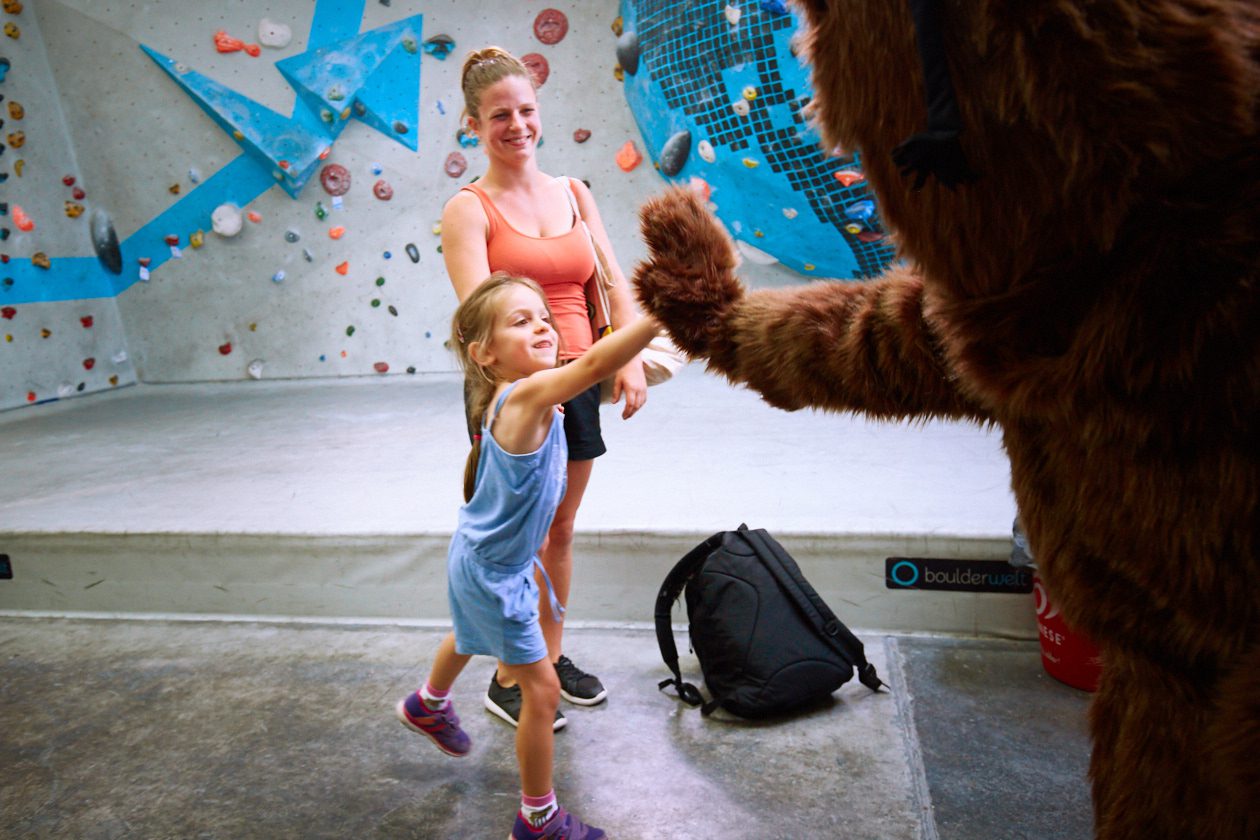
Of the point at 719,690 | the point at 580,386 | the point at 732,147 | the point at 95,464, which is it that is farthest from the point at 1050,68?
the point at 95,464

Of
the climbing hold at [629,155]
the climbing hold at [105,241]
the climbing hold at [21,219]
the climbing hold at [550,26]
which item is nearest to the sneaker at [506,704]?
the climbing hold at [629,155]

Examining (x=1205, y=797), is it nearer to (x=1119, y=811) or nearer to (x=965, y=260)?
(x=1119, y=811)

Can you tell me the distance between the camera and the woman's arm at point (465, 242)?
182 cm

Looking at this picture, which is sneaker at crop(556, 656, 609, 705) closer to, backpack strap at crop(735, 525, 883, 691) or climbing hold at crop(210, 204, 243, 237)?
backpack strap at crop(735, 525, 883, 691)

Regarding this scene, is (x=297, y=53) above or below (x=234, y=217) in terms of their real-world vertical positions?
above

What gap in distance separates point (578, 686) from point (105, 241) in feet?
16.1

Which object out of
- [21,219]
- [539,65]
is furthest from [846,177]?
[21,219]

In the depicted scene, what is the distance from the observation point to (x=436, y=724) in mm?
1766

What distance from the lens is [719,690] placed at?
1.94m

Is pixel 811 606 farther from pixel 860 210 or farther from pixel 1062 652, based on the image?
pixel 860 210

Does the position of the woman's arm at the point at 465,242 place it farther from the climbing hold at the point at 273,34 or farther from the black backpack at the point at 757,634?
the climbing hold at the point at 273,34

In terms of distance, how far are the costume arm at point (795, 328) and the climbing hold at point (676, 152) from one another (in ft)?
9.24

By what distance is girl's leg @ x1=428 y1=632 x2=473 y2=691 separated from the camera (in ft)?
5.66

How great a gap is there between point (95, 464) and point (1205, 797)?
3.75 metres
